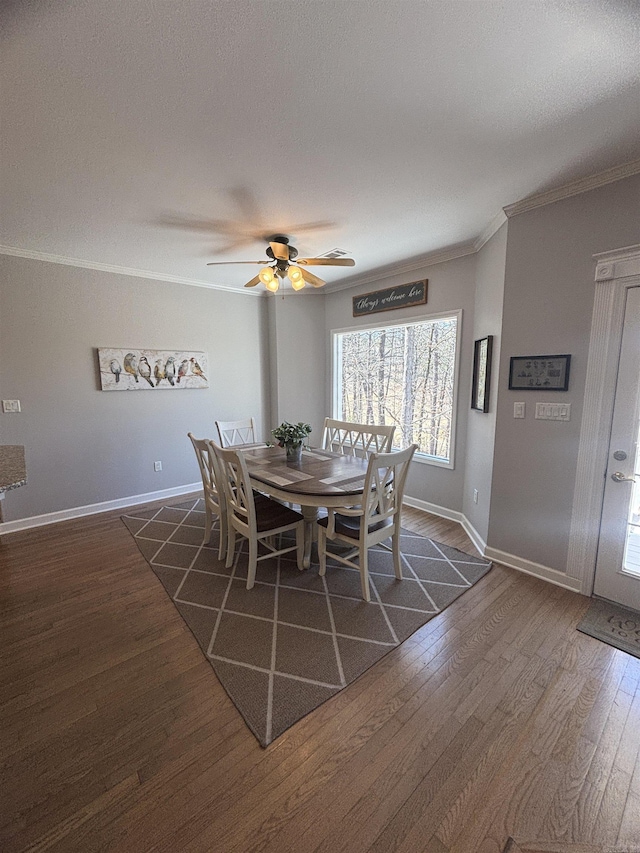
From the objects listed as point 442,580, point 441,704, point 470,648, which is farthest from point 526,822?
point 442,580

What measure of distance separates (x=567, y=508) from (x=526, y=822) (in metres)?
1.76

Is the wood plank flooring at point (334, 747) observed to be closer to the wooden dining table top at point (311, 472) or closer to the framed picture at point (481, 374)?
the wooden dining table top at point (311, 472)

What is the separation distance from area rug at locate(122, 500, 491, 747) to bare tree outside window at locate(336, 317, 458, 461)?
1323 mm

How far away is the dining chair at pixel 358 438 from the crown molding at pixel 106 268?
92.6 inches

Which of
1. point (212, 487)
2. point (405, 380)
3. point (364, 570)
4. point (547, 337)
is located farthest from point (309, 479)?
point (405, 380)

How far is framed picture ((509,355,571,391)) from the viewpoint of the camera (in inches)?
91.2

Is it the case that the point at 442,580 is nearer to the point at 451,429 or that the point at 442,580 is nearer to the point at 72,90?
the point at 451,429

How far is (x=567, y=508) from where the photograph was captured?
2.37m

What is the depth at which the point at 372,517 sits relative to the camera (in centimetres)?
232

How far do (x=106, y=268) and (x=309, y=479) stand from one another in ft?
10.5

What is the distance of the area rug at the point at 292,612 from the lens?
1.65 m

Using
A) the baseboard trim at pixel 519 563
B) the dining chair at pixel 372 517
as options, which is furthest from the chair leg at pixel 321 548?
the baseboard trim at pixel 519 563

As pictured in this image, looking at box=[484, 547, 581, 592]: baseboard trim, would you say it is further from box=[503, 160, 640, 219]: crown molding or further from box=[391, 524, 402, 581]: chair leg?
box=[503, 160, 640, 219]: crown molding

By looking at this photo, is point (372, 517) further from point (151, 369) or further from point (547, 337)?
point (151, 369)
